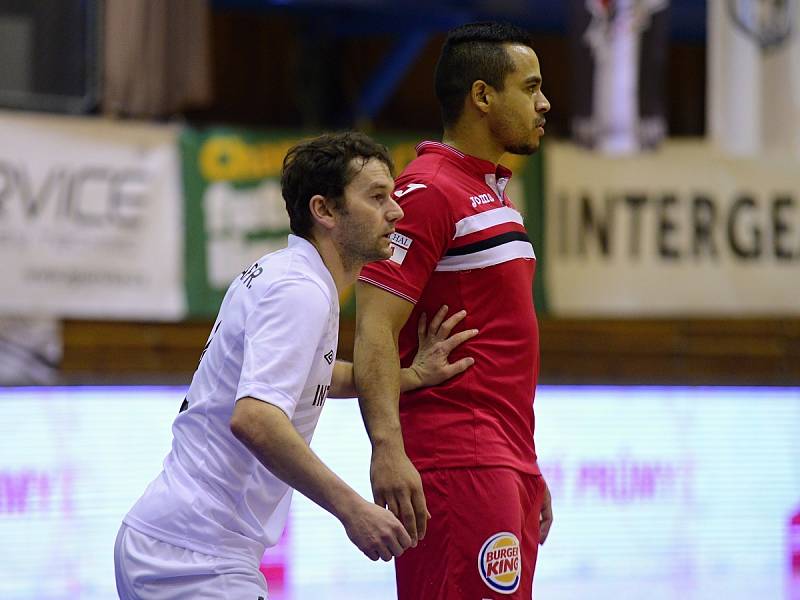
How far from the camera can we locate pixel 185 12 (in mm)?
6676

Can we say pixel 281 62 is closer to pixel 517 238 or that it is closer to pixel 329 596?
pixel 329 596

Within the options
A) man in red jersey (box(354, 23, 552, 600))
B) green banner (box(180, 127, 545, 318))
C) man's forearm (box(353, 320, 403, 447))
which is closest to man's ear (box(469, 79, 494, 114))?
man in red jersey (box(354, 23, 552, 600))

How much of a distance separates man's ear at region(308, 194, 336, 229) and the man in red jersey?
0.33 meters

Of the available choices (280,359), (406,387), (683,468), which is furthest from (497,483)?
(683,468)

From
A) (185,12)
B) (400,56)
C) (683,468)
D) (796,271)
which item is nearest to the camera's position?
(683,468)

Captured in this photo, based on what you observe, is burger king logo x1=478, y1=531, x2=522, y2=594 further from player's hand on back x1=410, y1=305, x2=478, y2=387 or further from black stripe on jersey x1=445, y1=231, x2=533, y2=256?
black stripe on jersey x1=445, y1=231, x2=533, y2=256

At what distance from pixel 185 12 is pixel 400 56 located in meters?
2.10

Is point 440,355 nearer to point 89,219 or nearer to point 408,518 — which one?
point 408,518

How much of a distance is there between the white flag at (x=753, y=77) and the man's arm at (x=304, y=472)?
17.3ft

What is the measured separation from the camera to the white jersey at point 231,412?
7.26 feet

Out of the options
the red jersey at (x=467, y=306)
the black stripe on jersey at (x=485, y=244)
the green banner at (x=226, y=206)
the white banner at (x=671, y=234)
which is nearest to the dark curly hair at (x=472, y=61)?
the red jersey at (x=467, y=306)

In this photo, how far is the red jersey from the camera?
2.74m

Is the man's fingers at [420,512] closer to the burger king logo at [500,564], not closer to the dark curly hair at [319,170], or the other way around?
the burger king logo at [500,564]

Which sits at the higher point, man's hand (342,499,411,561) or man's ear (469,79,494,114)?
man's ear (469,79,494,114)
